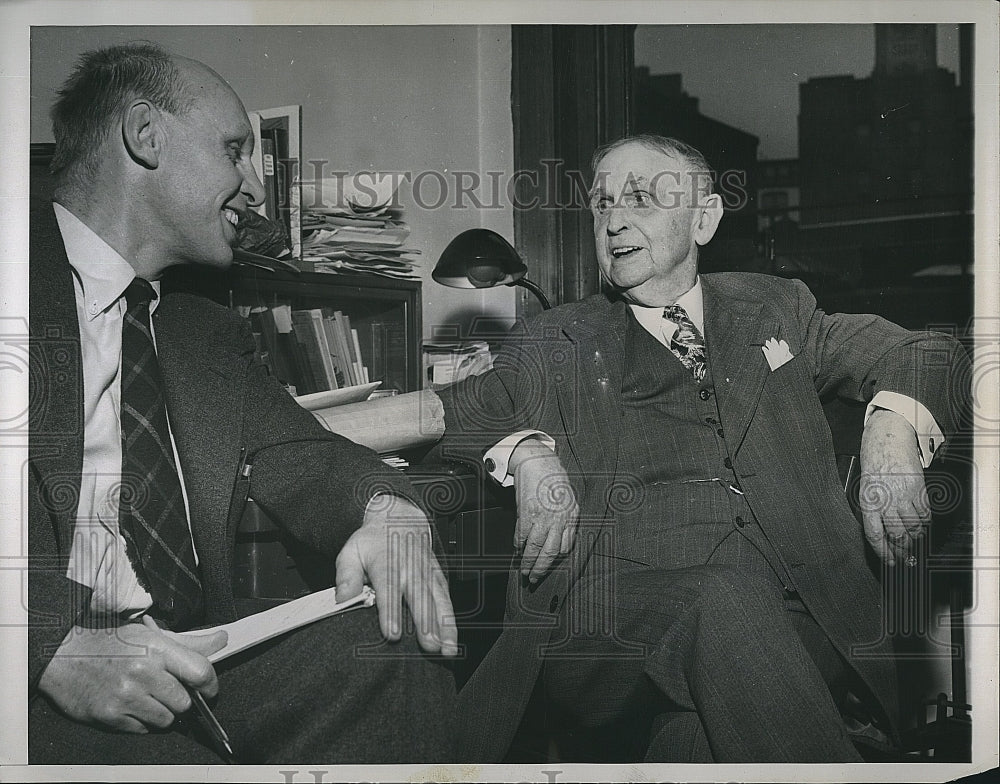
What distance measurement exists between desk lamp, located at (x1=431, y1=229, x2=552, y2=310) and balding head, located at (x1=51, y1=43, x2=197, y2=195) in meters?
0.64

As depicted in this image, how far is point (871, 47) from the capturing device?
2135mm

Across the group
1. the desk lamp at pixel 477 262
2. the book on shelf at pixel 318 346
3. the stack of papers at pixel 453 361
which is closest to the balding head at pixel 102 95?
the book on shelf at pixel 318 346

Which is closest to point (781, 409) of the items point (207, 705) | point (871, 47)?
point (871, 47)

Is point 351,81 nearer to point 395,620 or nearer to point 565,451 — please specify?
point 565,451

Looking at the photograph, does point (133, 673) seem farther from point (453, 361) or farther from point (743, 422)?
point (743, 422)

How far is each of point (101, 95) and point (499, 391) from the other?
106 centimetres

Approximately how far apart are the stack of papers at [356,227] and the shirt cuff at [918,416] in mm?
1073

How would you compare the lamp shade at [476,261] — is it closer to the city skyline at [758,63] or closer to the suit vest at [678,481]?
the suit vest at [678,481]

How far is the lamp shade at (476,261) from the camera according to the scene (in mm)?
2090

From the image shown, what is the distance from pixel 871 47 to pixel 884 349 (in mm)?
680

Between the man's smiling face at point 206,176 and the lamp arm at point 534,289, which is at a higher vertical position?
the man's smiling face at point 206,176

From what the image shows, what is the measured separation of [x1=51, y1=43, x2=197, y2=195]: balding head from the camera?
2014mm

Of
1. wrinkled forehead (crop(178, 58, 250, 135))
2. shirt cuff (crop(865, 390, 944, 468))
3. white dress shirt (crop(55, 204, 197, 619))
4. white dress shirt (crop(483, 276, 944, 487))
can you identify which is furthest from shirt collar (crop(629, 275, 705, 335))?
white dress shirt (crop(55, 204, 197, 619))

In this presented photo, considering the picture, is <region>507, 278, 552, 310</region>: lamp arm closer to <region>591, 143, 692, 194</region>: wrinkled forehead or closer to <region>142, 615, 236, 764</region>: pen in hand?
<region>591, 143, 692, 194</region>: wrinkled forehead
